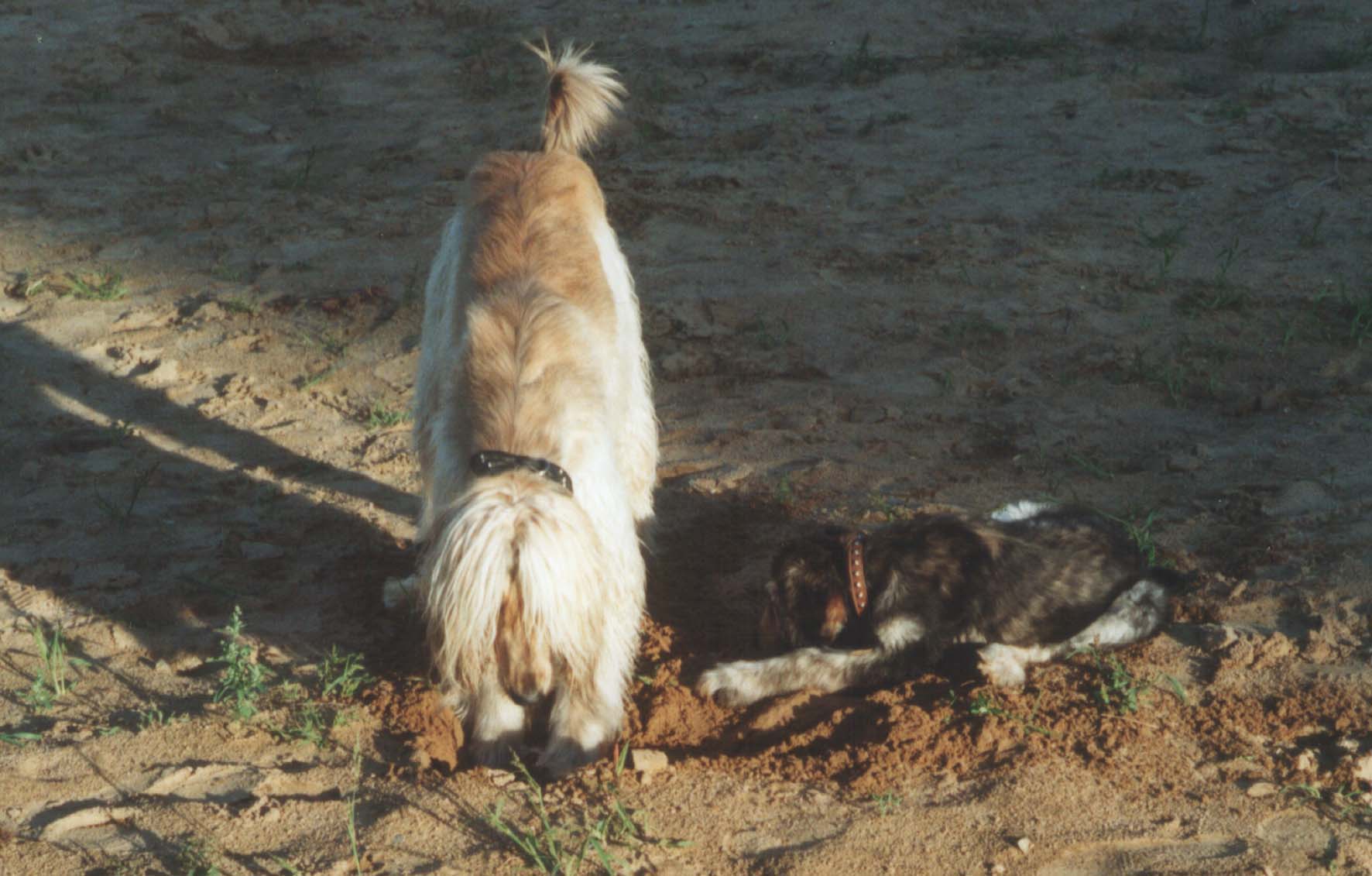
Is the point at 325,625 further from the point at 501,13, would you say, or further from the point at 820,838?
the point at 501,13

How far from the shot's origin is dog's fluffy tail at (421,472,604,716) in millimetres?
3555

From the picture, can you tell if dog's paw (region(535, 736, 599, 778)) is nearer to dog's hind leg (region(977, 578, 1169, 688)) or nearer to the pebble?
dog's hind leg (region(977, 578, 1169, 688))

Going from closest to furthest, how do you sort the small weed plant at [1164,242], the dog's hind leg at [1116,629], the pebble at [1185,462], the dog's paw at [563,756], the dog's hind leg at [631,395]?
the dog's paw at [563,756], the dog's hind leg at [1116,629], the dog's hind leg at [631,395], the pebble at [1185,462], the small weed plant at [1164,242]

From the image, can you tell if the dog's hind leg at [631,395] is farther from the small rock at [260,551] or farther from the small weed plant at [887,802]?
the small weed plant at [887,802]

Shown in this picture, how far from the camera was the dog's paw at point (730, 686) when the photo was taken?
4.49 meters

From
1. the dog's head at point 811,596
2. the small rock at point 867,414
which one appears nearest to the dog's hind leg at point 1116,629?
the dog's head at point 811,596

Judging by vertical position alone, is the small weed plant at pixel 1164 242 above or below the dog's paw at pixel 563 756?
above

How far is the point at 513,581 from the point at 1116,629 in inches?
84.6

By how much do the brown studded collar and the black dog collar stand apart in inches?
47.9

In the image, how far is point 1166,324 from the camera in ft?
22.6

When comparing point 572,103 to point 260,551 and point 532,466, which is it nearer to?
point 260,551

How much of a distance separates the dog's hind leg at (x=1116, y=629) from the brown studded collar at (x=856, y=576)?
44 cm

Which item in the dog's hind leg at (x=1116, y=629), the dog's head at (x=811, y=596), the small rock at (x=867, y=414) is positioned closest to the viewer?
the dog's hind leg at (x=1116, y=629)

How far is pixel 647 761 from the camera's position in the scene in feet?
13.1
